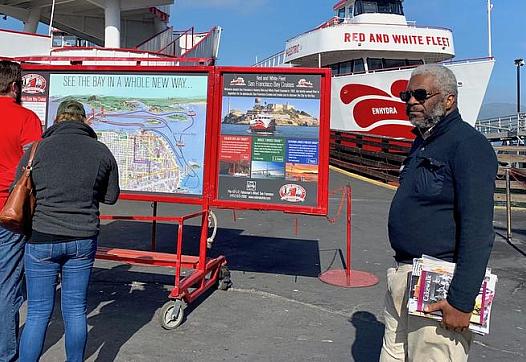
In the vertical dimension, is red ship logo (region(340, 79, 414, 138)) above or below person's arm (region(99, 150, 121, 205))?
above

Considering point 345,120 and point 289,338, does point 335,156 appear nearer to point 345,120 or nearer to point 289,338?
point 345,120

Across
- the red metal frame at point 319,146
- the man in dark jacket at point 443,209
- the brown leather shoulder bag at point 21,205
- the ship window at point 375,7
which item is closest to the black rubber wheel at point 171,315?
the red metal frame at point 319,146

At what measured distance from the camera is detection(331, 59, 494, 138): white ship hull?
17.4 meters

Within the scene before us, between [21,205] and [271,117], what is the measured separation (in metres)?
2.62

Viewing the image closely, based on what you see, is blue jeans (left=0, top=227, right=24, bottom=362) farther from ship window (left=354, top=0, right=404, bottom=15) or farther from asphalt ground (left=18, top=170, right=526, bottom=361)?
ship window (left=354, top=0, right=404, bottom=15)

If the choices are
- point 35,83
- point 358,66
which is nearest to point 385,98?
point 358,66

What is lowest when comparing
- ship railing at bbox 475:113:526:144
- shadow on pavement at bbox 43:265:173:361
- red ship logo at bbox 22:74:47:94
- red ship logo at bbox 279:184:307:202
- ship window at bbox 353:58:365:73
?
shadow on pavement at bbox 43:265:173:361

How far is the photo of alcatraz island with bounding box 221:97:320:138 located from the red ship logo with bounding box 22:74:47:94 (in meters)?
2.02

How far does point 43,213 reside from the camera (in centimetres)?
310

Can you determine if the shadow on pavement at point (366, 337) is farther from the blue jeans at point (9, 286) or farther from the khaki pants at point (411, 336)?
the blue jeans at point (9, 286)

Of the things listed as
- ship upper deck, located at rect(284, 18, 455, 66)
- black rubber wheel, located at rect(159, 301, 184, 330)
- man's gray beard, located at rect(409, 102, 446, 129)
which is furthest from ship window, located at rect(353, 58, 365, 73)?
man's gray beard, located at rect(409, 102, 446, 129)

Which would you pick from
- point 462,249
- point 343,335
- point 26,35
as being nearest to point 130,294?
point 343,335

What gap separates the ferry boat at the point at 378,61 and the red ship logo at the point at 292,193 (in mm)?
13297

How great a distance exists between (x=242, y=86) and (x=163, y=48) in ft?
49.0
